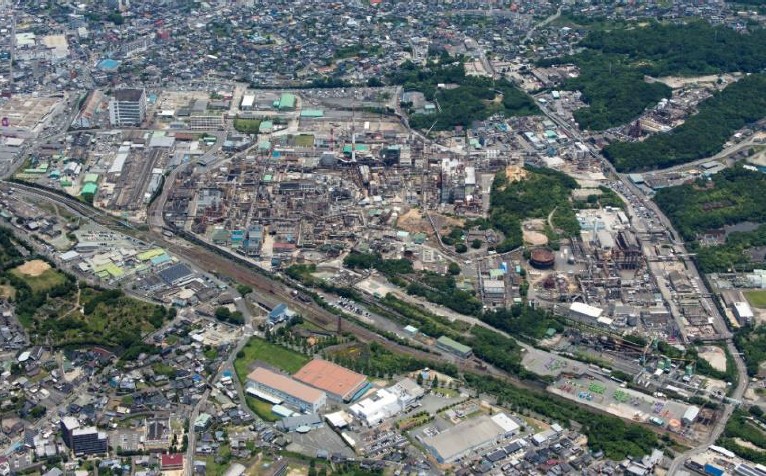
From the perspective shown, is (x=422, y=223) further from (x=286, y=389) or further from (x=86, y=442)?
(x=86, y=442)

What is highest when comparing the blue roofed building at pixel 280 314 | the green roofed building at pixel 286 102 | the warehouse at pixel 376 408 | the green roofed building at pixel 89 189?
the warehouse at pixel 376 408

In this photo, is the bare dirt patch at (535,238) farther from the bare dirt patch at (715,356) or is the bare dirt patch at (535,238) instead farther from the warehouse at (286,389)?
the warehouse at (286,389)

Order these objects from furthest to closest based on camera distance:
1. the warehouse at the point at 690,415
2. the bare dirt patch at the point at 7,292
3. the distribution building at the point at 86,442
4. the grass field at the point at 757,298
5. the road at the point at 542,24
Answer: the road at the point at 542,24
the grass field at the point at 757,298
the bare dirt patch at the point at 7,292
the warehouse at the point at 690,415
the distribution building at the point at 86,442

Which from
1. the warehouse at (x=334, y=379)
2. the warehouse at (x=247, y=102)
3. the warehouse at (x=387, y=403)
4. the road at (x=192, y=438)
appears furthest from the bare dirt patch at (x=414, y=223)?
the road at (x=192, y=438)

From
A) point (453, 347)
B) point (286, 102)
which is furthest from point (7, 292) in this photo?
point (286, 102)

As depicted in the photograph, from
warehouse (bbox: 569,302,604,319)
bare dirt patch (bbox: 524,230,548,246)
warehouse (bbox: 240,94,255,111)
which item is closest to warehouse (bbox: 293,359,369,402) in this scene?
warehouse (bbox: 569,302,604,319)
